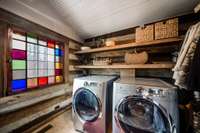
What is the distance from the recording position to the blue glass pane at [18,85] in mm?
1419

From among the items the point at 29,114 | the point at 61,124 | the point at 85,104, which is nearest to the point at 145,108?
the point at 85,104

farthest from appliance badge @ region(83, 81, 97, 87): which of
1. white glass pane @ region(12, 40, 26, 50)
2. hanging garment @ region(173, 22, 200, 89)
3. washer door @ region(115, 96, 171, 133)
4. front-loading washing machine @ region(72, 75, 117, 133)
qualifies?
white glass pane @ region(12, 40, 26, 50)

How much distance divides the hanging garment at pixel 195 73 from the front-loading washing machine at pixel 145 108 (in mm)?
170

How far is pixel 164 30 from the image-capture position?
1490 mm

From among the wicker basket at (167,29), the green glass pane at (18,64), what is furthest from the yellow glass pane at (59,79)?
the wicker basket at (167,29)

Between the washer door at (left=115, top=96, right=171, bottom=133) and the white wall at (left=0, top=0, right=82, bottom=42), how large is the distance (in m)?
1.71

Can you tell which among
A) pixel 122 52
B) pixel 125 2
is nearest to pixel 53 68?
pixel 122 52

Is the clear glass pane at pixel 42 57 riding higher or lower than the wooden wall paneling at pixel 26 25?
lower

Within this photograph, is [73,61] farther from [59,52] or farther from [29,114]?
[29,114]

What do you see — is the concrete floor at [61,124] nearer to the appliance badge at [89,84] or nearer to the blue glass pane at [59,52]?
the appliance badge at [89,84]

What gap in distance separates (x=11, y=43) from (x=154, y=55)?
225 centimetres

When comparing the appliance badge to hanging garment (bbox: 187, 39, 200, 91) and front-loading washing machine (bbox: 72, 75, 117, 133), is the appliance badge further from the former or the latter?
hanging garment (bbox: 187, 39, 200, 91)

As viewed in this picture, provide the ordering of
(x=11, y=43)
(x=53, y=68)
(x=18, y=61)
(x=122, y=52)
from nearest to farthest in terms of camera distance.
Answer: (x=11, y=43) < (x=18, y=61) < (x=53, y=68) < (x=122, y=52)

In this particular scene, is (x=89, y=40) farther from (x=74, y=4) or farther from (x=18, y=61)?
(x=18, y=61)
